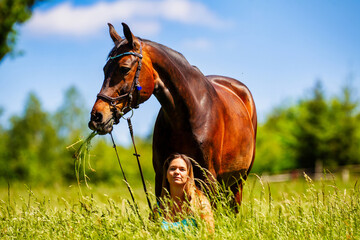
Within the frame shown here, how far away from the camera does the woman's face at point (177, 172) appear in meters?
3.69

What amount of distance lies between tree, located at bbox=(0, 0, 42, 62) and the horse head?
940cm

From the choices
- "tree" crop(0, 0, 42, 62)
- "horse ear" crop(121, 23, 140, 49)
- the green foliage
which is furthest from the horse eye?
the green foliage

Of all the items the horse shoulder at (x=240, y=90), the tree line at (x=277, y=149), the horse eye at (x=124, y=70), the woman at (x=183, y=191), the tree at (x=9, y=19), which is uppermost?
the tree at (x=9, y=19)

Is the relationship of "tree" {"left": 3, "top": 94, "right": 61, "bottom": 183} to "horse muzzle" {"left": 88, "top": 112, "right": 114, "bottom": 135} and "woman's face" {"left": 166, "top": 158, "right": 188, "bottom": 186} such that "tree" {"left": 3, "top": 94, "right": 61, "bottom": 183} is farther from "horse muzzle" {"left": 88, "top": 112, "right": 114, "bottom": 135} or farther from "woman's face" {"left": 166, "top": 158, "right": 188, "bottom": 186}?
"horse muzzle" {"left": 88, "top": 112, "right": 114, "bottom": 135}

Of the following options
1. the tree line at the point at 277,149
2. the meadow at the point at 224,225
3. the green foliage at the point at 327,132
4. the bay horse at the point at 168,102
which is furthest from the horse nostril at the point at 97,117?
the green foliage at the point at 327,132

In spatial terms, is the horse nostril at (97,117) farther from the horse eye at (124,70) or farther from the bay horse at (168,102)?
the horse eye at (124,70)

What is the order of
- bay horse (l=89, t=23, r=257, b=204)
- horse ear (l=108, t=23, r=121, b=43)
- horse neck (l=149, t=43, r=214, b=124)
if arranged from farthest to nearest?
horse ear (l=108, t=23, r=121, b=43) → horse neck (l=149, t=43, r=214, b=124) → bay horse (l=89, t=23, r=257, b=204)

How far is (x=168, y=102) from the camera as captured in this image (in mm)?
3906

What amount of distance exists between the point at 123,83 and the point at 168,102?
0.51 meters

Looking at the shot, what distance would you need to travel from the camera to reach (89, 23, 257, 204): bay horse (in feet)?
11.8

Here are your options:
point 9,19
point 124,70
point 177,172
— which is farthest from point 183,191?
point 9,19

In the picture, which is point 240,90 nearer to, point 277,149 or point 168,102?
point 168,102

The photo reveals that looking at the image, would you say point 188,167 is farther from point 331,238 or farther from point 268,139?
point 268,139

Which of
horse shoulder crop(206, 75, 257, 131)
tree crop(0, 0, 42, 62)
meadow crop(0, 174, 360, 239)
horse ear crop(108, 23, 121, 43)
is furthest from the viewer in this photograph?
tree crop(0, 0, 42, 62)
